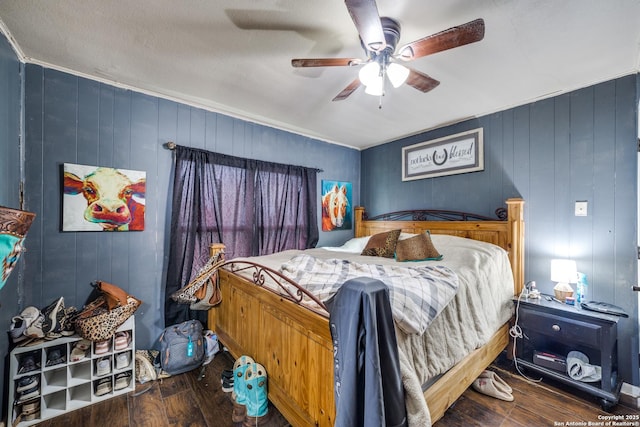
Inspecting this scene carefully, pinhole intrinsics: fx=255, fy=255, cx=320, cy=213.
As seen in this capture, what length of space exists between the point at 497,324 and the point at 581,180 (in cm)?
146

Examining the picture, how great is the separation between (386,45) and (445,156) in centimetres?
209

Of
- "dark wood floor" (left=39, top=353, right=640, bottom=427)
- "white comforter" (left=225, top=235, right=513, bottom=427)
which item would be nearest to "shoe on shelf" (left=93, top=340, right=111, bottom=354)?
"dark wood floor" (left=39, top=353, right=640, bottom=427)

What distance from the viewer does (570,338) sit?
6.30 feet

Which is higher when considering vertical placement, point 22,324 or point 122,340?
point 22,324

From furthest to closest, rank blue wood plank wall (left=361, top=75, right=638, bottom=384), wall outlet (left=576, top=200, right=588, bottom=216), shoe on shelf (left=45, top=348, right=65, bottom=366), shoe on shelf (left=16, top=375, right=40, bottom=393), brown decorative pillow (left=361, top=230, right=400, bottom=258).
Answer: brown decorative pillow (left=361, top=230, right=400, bottom=258), wall outlet (left=576, top=200, right=588, bottom=216), blue wood plank wall (left=361, top=75, right=638, bottom=384), shoe on shelf (left=45, top=348, right=65, bottom=366), shoe on shelf (left=16, top=375, right=40, bottom=393)

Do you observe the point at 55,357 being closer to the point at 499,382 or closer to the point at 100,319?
the point at 100,319

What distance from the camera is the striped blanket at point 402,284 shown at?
1.25 metres

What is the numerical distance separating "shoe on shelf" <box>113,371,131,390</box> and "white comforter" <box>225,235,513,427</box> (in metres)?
1.32

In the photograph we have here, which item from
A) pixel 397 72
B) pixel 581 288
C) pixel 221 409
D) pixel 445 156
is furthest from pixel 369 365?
pixel 445 156

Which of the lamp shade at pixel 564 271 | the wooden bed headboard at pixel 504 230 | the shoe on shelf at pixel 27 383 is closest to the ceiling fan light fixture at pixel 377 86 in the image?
the wooden bed headboard at pixel 504 230

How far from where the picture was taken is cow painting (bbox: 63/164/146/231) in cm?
204

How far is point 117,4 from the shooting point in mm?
1400

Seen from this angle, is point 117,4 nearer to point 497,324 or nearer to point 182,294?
point 182,294

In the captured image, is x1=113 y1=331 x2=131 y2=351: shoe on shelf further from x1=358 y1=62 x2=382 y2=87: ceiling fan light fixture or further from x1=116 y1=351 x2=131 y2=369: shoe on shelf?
x1=358 y1=62 x2=382 y2=87: ceiling fan light fixture
